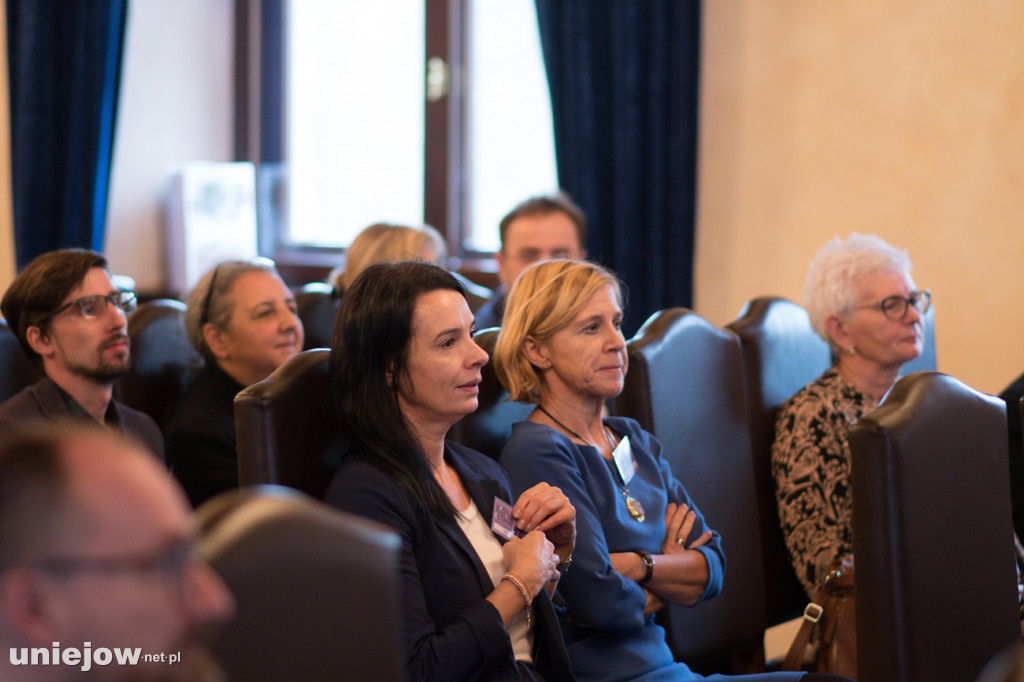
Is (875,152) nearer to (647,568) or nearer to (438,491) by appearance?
(647,568)

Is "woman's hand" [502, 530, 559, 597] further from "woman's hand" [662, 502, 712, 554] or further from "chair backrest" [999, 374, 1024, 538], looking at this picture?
"chair backrest" [999, 374, 1024, 538]

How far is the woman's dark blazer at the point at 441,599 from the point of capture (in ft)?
4.96

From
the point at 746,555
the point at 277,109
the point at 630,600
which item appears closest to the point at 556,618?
the point at 630,600

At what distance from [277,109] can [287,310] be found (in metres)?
2.94

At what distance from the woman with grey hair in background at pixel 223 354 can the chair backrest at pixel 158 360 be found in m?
0.06

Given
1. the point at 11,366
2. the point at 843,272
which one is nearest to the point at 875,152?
the point at 843,272

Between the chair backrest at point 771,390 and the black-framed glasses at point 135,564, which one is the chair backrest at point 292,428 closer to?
the black-framed glasses at point 135,564

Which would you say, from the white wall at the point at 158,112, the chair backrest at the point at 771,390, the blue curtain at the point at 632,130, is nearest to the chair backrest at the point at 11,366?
the chair backrest at the point at 771,390

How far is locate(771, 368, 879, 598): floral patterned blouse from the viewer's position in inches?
92.5

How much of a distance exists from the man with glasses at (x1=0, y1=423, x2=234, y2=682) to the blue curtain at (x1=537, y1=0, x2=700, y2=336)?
3416mm

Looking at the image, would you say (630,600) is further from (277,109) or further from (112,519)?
(277,109)

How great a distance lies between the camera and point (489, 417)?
2.09 m

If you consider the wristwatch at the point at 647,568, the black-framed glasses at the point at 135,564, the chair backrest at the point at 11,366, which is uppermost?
the black-framed glasses at the point at 135,564

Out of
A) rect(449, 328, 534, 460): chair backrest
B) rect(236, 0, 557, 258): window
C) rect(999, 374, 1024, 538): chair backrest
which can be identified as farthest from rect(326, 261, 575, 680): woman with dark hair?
rect(236, 0, 557, 258): window
